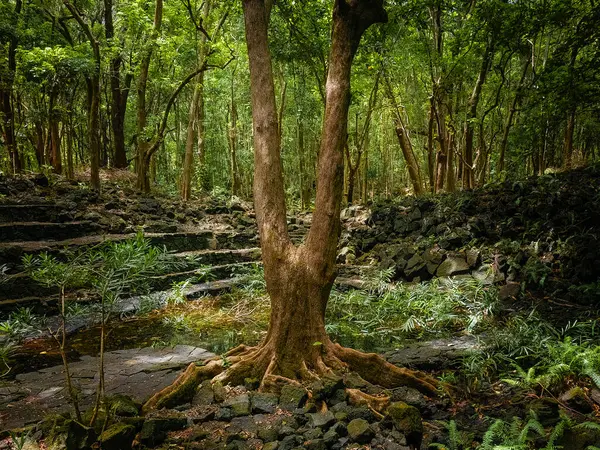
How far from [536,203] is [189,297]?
254 inches

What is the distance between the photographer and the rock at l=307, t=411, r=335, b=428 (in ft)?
9.29

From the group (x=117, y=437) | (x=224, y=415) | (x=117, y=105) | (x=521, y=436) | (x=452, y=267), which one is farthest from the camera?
(x=117, y=105)

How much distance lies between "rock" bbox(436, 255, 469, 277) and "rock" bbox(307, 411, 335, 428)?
5.48 metres

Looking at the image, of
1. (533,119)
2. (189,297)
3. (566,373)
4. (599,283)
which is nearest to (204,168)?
(189,297)

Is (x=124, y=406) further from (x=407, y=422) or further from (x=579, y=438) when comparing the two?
(x=579, y=438)

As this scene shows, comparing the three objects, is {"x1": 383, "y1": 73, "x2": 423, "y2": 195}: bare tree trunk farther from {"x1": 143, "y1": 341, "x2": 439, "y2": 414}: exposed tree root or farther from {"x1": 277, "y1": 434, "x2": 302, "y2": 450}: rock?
{"x1": 277, "y1": 434, "x2": 302, "y2": 450}: rock

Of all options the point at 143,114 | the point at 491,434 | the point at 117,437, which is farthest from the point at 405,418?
the point at 143,114

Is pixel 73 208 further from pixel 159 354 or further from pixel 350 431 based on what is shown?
pixel 350 431

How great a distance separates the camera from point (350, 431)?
2723mm

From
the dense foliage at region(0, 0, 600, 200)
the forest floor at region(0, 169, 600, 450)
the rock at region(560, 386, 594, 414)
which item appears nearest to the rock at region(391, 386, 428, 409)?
the forest floor at region(0, 169, 600, 450)

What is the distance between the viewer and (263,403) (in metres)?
3.12

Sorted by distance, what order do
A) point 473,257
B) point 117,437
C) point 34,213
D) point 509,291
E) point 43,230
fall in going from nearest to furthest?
point 117,437, point 509,291, point 473,257, point 43,230, point 34,213

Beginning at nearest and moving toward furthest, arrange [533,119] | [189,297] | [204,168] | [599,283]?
[599,283] → [189,297] → [533,119] → [204,168]

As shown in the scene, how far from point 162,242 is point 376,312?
481cm
